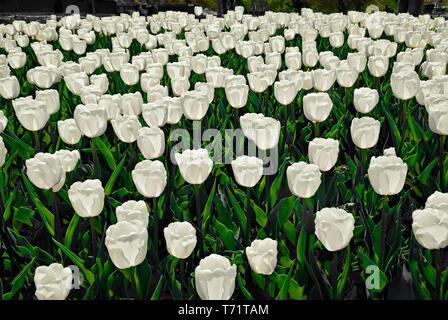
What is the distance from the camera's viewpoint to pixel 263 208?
265cm

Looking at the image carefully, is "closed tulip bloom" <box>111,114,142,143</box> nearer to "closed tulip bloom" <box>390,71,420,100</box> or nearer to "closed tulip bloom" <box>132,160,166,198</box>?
"closed tulip bloom" <box>132,160,166,198</box>

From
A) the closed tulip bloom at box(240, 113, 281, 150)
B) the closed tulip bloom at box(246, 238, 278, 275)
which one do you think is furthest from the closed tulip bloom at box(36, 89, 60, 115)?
the closed tulip bloom at box(246, 238, 278, 275)

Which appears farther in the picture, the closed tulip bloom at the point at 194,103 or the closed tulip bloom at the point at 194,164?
the closed tulip bloom at the point at 194,103

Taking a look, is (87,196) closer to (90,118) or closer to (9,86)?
(90,118)

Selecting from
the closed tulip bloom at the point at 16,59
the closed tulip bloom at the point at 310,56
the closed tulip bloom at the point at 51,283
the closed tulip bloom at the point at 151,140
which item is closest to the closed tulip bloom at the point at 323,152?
the closed tulip bloom at the point at 151,140

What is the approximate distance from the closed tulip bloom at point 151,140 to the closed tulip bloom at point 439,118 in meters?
1.45

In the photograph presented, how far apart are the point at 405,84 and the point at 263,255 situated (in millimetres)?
2027

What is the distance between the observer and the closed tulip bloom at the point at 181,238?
5.84 ft

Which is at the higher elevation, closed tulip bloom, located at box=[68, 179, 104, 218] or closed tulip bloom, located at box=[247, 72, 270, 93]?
closed tulip bloom, located at box=[247, 72, 270, 93]

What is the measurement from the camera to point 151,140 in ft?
8.28

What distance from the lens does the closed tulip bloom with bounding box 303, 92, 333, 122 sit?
296 centimetres

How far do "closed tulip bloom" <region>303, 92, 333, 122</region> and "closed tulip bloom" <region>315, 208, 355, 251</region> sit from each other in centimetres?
135

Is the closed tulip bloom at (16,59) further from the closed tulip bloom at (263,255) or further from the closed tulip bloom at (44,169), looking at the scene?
the closed tulip bloom at (263,255)
